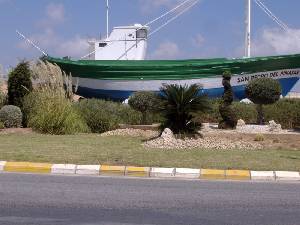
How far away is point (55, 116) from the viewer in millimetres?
21141

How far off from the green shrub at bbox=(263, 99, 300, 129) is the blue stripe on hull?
438 cm

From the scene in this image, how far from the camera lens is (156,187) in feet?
36.2

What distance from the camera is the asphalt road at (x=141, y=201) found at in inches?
317

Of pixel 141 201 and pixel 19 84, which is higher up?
pixel 19 84

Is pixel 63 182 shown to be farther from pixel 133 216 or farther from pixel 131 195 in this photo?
pixel 133 216

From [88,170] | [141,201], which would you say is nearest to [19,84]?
[88,170]

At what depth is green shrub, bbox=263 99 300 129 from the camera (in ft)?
84.3

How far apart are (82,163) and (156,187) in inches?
114

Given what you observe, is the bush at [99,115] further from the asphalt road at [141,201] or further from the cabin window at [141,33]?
the cabin window at [141,33]

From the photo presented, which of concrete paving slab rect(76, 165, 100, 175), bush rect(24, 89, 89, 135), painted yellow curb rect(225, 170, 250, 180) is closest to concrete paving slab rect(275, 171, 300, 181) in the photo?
painted yellow curb rect(225, 170, 250, 180)

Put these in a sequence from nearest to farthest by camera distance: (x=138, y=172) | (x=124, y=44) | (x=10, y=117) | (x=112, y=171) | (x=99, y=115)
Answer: (x=138, y=172), (x=112, y=171), (x=10, y=117), (x=99, y=115), (x=124, y=44)

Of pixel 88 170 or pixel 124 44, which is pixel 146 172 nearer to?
pixel 88 170

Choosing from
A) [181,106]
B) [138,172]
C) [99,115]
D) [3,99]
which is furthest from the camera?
[3,99]

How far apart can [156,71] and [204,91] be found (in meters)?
3.92
